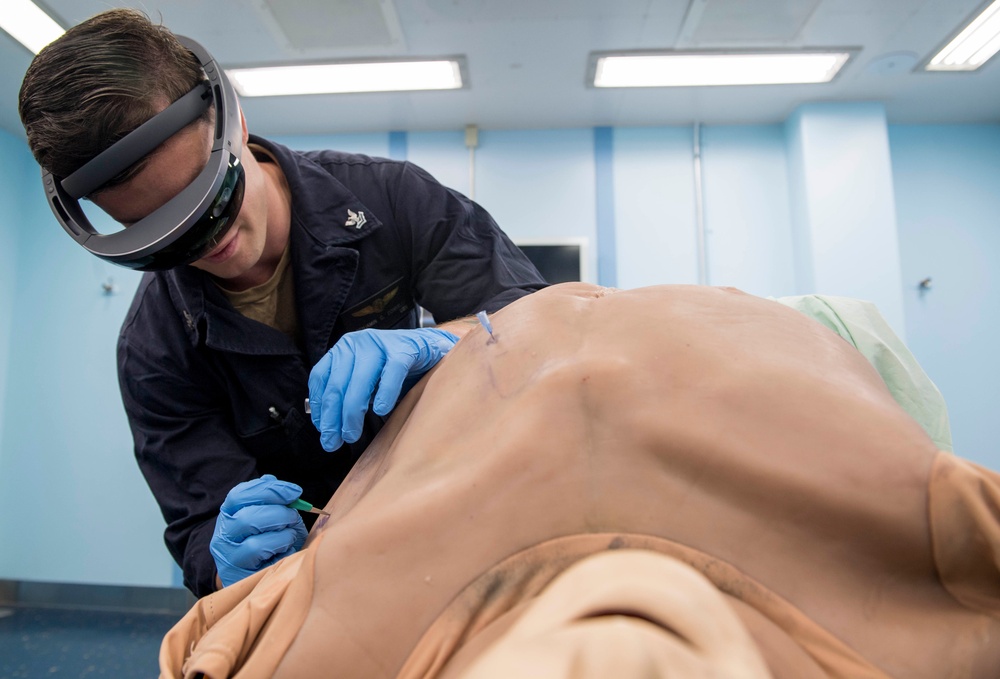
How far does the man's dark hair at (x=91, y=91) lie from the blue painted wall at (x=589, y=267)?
2546mm

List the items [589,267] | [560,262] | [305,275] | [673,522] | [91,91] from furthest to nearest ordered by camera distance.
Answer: [589,267]
[560,262]
[305,275]
[91,91]
[673,522]

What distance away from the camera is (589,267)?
3.29 meters

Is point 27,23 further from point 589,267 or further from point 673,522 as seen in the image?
point 673,522

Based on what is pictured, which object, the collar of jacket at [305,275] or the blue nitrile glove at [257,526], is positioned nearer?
the blue nitrile glove at [257,526]

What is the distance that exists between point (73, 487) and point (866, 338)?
3.77m

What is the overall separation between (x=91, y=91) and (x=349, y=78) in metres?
2.36

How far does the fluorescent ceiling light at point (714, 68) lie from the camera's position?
111 inches

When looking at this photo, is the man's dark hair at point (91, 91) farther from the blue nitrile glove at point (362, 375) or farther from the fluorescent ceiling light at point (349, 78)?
the fluorescent ceiling light at point (349, 78)

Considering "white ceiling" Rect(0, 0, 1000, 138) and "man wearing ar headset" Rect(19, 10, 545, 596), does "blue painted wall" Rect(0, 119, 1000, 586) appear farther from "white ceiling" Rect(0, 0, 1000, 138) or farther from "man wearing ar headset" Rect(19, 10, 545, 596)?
"man wearing ar headset" Rect(19, 10, 545, 596)

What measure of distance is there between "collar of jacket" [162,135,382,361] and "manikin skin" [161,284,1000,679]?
0.62 m

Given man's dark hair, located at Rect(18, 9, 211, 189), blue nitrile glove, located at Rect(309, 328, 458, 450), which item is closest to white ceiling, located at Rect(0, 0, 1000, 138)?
man's dark hair, located at Rect(18, 9, 211, 189)

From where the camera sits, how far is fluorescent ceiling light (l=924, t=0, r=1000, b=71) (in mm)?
2602

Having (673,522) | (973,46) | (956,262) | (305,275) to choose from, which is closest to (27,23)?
(305,275)

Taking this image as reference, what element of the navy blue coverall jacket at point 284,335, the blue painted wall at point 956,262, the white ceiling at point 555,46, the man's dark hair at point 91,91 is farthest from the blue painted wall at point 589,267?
the man's dark hair at point 91,91
